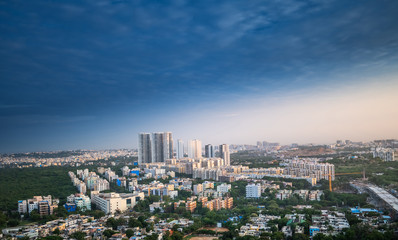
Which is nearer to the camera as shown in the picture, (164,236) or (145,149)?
(164,236)

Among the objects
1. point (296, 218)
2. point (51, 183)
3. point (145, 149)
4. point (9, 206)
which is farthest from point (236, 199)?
point (145, 149)

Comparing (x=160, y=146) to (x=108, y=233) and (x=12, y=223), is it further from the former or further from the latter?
(x=108, y=233)

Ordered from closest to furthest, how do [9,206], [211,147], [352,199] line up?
[352,199] → [9,206] → [211,147]

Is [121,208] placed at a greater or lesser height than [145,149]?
lesser

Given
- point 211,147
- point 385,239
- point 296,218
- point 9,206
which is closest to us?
point 385,239

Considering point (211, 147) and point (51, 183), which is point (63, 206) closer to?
point (51, 183)

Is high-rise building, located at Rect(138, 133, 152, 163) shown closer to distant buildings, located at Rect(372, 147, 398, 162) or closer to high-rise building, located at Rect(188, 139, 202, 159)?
high-rise building, located at Rect(188, 139, 202, 159)

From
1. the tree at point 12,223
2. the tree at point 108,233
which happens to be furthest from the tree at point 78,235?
the tree at point 12,223
